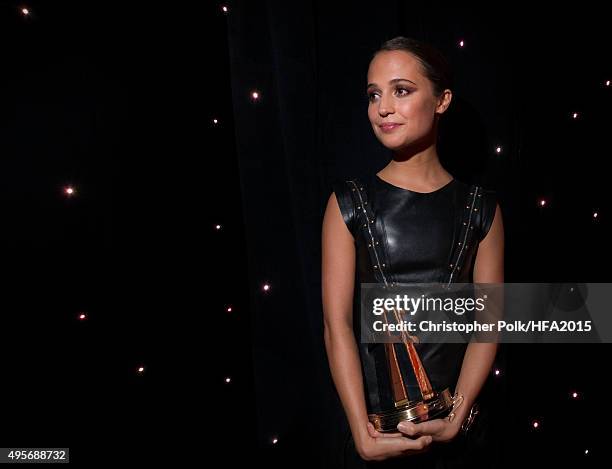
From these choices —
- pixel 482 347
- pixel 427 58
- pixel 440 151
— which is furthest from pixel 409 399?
pixel 440 151

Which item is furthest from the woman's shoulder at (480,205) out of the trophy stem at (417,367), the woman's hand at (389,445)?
the woman's hand at (389,445)

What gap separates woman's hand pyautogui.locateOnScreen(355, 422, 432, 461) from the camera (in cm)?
116

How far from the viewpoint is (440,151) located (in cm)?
185

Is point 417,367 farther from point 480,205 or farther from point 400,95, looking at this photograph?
point 400,95

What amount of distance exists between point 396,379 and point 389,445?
0.52 feet

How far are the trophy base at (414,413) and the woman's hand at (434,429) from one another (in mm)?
16

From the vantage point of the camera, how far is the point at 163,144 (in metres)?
1.57

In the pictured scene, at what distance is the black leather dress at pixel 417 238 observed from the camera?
51.4 inches

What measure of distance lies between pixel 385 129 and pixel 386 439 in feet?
2.61

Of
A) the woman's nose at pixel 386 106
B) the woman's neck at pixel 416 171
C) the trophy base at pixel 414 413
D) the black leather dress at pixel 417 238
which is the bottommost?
the trophy base at pixel 414 413

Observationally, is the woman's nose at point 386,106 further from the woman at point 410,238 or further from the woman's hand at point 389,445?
the woman's hand at point 389,445

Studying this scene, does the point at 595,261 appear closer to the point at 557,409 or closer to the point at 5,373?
the point at 557,409

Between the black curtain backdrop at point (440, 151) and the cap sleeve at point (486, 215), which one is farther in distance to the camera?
the black curtain backdrop at point (440, 151)

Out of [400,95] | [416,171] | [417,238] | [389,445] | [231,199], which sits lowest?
[389,445]
